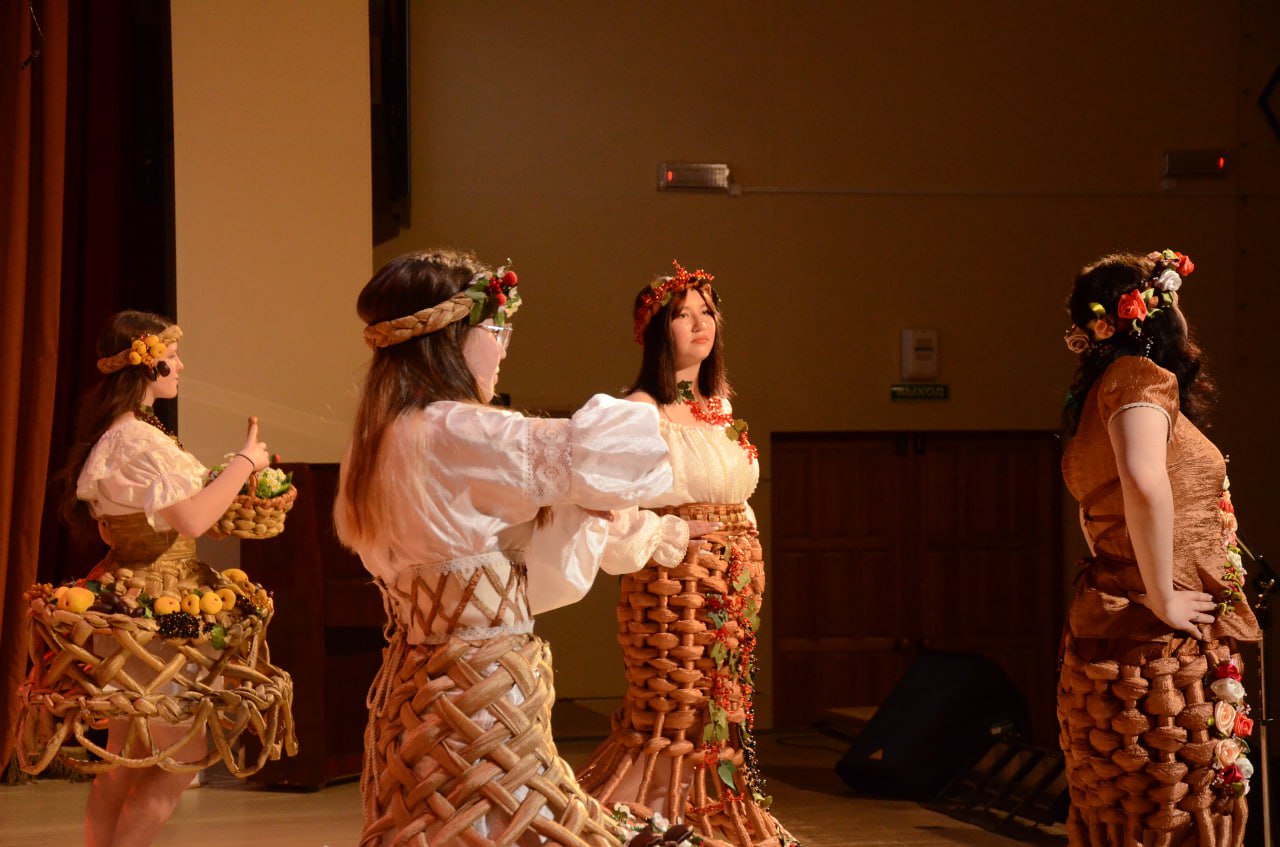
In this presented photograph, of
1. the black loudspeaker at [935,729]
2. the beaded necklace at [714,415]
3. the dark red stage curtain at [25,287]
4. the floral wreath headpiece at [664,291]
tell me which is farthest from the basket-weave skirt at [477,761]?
the dark red stage curtain at [25,287]

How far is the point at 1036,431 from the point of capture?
802 cm

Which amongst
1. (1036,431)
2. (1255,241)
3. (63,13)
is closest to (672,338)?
(63,13)

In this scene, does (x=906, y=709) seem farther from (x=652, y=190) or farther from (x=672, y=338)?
(x=652, y=190)

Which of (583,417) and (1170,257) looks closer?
(583,417)

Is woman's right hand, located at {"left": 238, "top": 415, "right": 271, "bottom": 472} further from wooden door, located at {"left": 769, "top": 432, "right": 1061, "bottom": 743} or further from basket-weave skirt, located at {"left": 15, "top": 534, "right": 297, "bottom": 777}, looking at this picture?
wooden door, located at {"left": 769, "top": 432, "right": 1061, "bottom": 743}

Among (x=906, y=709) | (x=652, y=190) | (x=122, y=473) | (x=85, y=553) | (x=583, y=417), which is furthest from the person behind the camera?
(x=652, y=190)

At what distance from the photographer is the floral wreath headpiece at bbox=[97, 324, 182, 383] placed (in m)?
3.75

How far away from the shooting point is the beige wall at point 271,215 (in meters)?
5.74

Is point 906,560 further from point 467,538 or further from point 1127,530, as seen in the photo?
point 467,538

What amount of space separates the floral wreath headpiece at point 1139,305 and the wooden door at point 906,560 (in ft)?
15.9

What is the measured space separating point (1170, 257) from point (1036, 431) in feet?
17.1

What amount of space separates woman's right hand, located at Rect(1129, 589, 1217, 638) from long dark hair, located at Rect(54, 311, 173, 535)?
8.79ft

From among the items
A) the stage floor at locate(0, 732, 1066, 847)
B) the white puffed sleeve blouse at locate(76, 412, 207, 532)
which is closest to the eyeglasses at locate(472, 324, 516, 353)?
the white puffed sleeve blouse at locate(76, 412, 207, 532)

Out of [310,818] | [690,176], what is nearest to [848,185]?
[690,176]
